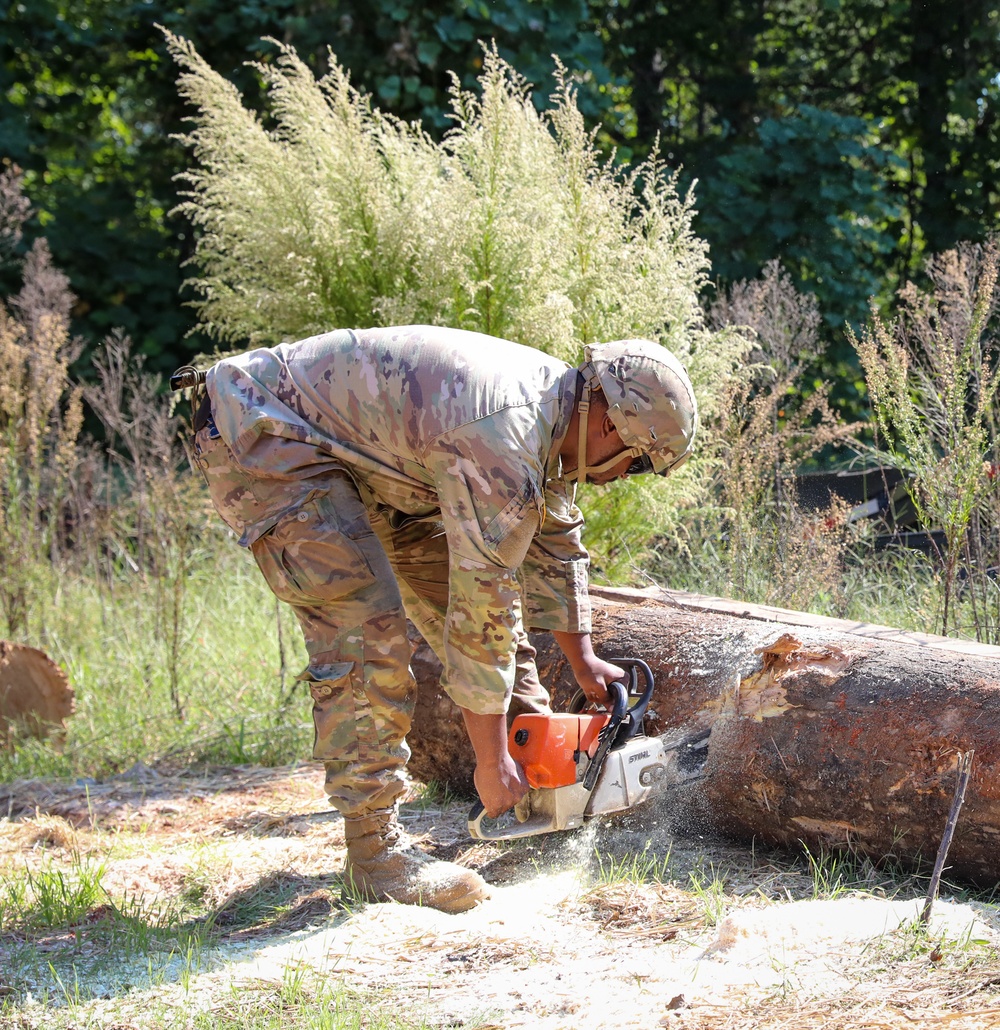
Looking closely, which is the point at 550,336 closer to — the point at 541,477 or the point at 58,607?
the point at 541,477

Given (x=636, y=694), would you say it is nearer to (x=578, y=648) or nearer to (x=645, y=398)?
(x=578, y=648)

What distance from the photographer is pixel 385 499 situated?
10.8 ft

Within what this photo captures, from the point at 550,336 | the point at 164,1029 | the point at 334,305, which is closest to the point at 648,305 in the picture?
the point at 550,336

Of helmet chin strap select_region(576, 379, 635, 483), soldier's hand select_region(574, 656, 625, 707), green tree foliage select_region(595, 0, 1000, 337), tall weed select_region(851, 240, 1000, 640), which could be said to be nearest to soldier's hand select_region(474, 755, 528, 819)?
soldier's hand select_region(574, 656, 625, 707)

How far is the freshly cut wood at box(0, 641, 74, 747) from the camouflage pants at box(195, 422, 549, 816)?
2262 mm

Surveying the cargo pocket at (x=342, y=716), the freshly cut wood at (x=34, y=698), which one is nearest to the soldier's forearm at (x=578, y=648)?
the cargo pocket at (x=342, y=716)

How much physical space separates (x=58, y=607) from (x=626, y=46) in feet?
26.5

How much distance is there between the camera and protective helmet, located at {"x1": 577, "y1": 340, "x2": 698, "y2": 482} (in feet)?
9.16

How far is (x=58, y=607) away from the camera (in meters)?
6.02

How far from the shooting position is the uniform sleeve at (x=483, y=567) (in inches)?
107

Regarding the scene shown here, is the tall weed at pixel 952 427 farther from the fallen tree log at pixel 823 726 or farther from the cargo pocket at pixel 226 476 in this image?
the cargo pocket at pixel 226 476

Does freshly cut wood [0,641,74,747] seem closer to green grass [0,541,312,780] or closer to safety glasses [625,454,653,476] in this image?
green grass [0,541,312,780]

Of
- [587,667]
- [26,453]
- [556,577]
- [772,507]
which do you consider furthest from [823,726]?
[26,453]

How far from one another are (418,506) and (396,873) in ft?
3.45
